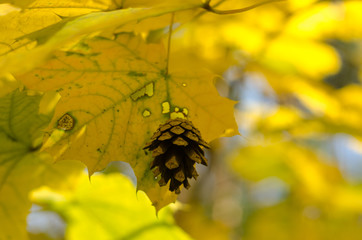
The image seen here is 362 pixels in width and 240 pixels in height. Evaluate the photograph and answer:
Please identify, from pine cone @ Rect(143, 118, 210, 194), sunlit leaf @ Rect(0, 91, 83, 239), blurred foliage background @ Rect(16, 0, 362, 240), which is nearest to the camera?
pine cone @ Rect(143, 118, 210, 194)

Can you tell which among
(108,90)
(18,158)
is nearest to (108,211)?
(18,158)

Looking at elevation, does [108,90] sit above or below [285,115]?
above

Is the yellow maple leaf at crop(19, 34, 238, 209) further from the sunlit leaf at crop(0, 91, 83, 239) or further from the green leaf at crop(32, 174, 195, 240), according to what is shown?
the green leaf at crop(32, 174, 195, 240)

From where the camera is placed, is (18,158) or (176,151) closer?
(176,151)

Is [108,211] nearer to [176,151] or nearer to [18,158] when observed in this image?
[18,158]

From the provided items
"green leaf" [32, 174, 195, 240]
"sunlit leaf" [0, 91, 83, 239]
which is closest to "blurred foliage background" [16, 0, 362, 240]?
"green leaf" [32, 174, 195, 240]

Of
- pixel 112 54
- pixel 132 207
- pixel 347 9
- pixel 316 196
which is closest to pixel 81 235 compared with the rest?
pixel 132 207

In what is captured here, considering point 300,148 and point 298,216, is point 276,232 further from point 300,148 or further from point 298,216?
point 300,148
